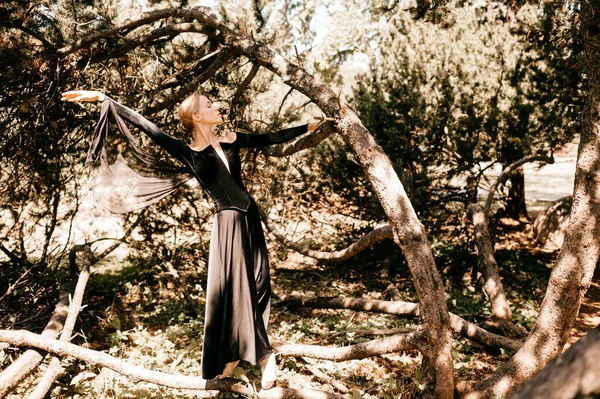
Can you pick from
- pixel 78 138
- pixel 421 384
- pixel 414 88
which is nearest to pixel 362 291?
pixel 414 88

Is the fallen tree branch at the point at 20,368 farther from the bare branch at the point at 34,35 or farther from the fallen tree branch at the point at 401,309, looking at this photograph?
the fallen tree branch at the point at 401,309

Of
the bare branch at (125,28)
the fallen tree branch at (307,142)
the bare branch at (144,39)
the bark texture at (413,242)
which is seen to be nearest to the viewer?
the bark texture at (413,242)

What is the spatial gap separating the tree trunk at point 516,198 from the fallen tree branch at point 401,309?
5.59m

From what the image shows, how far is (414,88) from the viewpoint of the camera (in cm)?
629

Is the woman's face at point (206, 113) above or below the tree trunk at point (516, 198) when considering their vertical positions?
below

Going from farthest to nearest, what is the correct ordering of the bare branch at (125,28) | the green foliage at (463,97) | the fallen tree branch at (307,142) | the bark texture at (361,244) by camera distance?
1. the green foliage at (463,97)
2. the bare branch at (125,28)
3. the fallen tree branch at (307,142)
4. the bark texture at (361,244)

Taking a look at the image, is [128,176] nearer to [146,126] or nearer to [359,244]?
[146,126]

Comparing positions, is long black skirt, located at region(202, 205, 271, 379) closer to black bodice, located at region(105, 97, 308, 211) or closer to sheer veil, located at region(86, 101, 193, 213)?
black bodice, located at region(105, 97, 308, 211)

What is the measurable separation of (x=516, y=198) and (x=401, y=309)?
237 inches

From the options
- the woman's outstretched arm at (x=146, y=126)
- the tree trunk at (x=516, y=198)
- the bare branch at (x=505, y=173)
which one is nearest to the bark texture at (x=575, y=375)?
the woman's outstretched arm at (x=146, y=126)

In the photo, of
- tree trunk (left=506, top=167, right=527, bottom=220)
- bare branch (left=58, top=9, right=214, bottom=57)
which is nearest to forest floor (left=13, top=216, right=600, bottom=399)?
tree trunk (left=506, top=167, right=527, bottom=220)

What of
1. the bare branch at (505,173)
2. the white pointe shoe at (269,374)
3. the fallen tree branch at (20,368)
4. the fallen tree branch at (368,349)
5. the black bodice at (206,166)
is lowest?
the white pointe shoe at (269,374)

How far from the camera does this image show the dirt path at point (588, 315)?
4.76m

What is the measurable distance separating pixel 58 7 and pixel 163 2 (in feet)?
3.98
